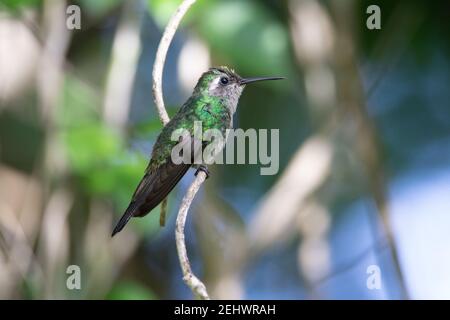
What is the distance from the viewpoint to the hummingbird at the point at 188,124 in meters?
3.33

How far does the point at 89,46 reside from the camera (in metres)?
6.84

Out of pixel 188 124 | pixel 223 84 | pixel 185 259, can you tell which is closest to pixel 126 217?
pixel 185 259

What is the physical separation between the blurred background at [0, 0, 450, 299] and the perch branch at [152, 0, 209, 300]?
950mm

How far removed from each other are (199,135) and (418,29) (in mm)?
3726

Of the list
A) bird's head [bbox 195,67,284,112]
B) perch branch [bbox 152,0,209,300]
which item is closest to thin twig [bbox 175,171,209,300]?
perch branch [bbox 152,0,209,300]

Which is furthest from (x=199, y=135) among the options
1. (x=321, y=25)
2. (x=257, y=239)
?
(x=321, y=25)

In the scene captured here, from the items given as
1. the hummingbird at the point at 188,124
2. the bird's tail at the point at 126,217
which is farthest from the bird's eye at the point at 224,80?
the bird's tail at the point at 126,217

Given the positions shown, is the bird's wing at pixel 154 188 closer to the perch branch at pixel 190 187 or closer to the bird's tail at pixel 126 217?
the bird's tail at pixel 126 217

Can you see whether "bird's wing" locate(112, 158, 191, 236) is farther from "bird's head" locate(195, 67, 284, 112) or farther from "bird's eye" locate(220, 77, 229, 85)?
"bird's eye" locate(220, 77, 229, 85)

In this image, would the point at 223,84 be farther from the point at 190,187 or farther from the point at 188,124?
the point at 190,187

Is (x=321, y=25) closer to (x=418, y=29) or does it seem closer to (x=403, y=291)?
(x=418, y=29)

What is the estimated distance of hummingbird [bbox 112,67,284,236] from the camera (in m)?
3.33

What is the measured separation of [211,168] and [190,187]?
88.9 inches

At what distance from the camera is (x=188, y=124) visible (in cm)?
402
